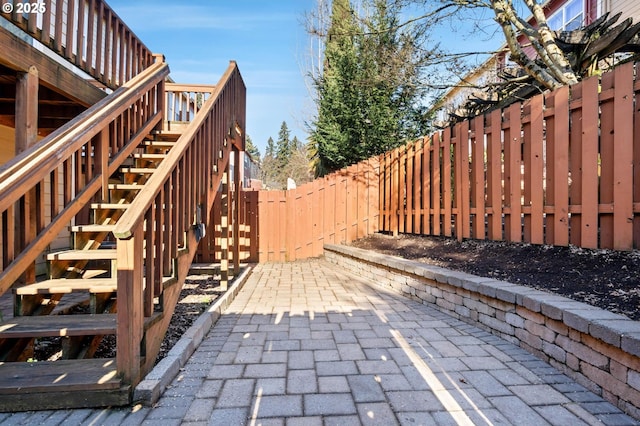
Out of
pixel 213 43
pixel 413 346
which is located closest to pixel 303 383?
pixel 413 346

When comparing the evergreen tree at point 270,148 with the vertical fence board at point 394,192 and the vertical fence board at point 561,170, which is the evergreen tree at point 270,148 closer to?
the vertical fence board at point 394,192

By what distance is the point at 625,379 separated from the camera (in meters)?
1.81

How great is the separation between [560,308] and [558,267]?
1196mm

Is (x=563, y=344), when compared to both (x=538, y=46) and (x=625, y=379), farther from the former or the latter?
(x=538, y=46)

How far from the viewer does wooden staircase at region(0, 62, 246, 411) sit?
187cm

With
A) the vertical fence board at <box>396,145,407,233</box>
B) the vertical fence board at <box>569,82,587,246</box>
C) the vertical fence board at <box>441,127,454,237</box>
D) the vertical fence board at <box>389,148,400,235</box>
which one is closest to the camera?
the vertical fence board at <box>569,82,587,246</box>

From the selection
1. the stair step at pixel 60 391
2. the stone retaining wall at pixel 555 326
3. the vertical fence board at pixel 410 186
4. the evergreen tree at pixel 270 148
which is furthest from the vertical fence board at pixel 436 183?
the evergreen tree at pixel 270 148

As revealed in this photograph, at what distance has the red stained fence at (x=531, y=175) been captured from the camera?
9.86 feet

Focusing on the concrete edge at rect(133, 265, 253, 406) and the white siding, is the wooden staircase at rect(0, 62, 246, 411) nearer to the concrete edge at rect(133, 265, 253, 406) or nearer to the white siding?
the concrete edge at rect(133, 265, 253, 406)

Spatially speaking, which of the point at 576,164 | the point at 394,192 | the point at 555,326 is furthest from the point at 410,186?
the point at 555,326

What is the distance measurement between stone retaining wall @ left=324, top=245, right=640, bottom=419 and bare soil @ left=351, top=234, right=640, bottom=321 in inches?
8.8

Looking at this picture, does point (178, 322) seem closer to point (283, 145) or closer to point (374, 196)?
point (374, 196)

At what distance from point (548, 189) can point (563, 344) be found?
2019mm

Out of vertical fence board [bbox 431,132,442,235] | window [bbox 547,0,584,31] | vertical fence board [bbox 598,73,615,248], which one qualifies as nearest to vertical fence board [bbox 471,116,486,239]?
vertical fence board [bbox 431,132,442,235]
